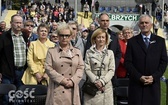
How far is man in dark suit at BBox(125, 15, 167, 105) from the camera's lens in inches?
271

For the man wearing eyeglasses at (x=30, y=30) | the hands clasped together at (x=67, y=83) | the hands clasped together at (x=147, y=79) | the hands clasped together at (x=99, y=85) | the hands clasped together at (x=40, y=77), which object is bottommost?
the hands clasped together at (x=40, y=77)

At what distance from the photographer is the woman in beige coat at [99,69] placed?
6898 millimetres

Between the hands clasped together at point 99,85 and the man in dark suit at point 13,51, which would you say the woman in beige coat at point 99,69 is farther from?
the man in dark suit at point 13,51

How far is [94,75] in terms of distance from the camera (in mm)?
6930

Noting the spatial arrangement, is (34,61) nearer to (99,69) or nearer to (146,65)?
(99,69)

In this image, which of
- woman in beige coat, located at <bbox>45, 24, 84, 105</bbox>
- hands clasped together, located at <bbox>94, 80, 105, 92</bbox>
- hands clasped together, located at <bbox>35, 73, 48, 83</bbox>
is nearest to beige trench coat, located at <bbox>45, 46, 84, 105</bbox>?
woman in beige coat, located at <bbox>45, 24, 84, 105</bbox>

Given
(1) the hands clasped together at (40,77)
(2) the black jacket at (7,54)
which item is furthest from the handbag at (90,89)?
(2) the black jacket at (7,54)

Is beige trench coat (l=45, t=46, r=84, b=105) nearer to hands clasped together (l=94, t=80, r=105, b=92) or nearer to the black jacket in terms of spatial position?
hands clasped together (l=94, t=80, r=105, b=92)

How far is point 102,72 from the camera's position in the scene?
275 inches

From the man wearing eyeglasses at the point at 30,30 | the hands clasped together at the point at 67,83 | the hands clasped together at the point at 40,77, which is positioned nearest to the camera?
the hands clasped together at the point at 67,83

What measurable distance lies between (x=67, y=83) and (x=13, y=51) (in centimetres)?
198

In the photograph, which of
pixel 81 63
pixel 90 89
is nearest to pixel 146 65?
pixel 90 89

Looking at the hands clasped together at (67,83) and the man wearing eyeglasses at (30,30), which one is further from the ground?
the man wearing eyeglasses at (30,30)

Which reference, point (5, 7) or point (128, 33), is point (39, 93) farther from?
point (5, 7)
